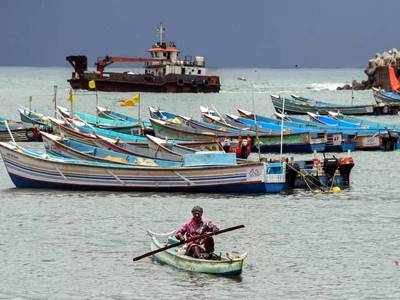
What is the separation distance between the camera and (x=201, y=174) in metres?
49.7

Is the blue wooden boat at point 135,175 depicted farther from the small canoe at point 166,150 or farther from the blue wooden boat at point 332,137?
the blue wooden boat at point 332,137

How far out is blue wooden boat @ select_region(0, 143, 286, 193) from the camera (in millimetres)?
49531

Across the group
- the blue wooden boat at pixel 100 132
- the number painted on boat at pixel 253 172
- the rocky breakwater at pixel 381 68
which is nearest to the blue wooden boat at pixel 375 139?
the blue wooden boat at pixel 100 132

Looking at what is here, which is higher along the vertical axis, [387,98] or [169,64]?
[169,64]

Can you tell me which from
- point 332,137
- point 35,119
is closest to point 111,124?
point 35,119

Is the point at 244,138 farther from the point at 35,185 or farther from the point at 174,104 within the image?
the point at 174,104

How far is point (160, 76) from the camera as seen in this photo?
143250mm

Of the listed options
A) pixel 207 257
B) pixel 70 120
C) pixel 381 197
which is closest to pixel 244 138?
pixel 70 120

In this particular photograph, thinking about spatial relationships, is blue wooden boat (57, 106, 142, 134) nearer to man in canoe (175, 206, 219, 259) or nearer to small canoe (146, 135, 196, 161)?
small canoe (146, 135, 196, 161)

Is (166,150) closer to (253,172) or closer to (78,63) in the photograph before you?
(253,172)

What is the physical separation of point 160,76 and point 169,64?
3229mm

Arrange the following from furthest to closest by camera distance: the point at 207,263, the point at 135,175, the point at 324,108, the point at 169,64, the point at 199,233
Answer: the point at 169,64 → the point at 324,108 → the point at 135,175 → the point at 199,233 → the point at 207,263

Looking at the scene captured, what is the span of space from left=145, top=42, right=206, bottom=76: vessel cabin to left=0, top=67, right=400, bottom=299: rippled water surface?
271ft

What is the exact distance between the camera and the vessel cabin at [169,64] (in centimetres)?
14062
